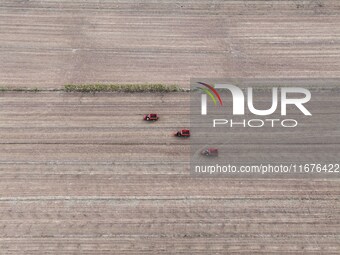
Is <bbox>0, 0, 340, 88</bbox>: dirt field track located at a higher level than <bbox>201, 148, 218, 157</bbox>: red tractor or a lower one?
higher

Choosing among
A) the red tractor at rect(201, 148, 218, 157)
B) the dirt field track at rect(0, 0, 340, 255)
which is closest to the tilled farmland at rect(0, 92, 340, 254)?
the dirt field track at rect(0, 0, 340, 255)

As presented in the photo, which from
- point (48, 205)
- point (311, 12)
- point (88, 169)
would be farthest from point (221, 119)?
point (311, 12)

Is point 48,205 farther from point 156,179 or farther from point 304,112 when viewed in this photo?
point 304,112

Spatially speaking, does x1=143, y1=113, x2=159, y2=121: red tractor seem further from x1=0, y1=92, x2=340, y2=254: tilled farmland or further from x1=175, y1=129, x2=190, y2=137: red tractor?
x1=175, y1=129, x2=190, y2=137: red tractor

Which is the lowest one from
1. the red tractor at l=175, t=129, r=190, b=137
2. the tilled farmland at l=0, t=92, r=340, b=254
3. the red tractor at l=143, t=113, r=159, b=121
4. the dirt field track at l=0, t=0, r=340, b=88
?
the tilled farmland at l=0, t=92, r=340, b=254

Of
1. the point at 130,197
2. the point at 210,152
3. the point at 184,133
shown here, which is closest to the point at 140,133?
the point at 184,133

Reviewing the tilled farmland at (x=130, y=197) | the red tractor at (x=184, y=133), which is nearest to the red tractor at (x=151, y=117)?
the tilled farmland at (x=130, y=197)
